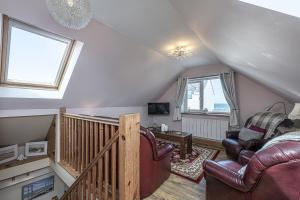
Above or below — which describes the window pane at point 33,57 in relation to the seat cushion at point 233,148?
above

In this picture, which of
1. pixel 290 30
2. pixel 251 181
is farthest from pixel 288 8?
pixel 251 181

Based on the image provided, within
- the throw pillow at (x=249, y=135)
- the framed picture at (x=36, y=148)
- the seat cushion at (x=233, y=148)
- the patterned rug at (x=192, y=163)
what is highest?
the throw pillow at (x=249, y=135)

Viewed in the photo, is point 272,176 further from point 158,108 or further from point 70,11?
point 158,108

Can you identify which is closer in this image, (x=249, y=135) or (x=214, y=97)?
(x=249, y=135)

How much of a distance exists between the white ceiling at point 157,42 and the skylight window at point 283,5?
5cm

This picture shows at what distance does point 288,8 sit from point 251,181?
1314mm

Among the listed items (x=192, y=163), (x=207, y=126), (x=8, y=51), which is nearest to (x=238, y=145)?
(x=192, y=163)

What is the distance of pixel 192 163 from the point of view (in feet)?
10.1

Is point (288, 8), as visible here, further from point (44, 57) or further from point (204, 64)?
point (204, 64)

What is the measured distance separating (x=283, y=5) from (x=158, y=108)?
4.58 meters

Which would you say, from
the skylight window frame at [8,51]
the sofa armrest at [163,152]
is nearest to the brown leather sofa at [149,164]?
the sofa armrest at [163,152]

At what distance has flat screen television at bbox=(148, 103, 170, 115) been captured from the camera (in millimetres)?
5207

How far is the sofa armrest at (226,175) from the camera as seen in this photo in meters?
1.41

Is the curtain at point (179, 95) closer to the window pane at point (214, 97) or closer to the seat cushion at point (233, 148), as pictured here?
the window pane at point (214, 97)
